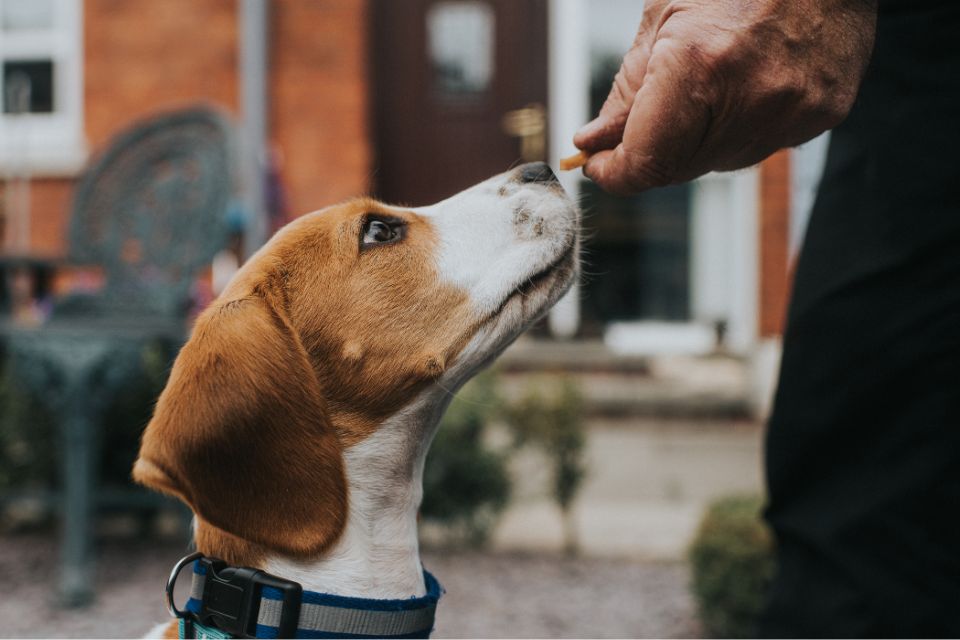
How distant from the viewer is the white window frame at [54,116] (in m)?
7.80

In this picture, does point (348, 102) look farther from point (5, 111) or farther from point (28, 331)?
point (28, 331)

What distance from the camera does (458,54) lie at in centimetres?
808

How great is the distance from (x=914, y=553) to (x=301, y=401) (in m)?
1.24

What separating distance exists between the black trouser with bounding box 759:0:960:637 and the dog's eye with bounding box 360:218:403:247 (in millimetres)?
914

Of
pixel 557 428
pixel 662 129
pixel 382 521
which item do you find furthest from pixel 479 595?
pixel 662 129

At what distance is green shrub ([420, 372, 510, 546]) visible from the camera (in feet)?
14.1

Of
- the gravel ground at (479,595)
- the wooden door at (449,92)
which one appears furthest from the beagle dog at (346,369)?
the wooden door at (449,92)

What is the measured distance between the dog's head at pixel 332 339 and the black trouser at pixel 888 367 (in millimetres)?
596

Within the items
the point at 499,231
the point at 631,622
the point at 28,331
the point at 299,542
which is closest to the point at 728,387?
the point at 631,622

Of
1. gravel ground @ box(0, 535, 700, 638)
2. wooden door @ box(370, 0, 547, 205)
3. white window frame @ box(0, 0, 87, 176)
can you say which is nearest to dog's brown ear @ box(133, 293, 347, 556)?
gravel ground @ box(0, 535, 700, 638)

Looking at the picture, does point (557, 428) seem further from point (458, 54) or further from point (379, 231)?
point (458, 54)

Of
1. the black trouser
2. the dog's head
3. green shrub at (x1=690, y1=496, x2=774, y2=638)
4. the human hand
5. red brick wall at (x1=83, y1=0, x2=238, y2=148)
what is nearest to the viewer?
the human hand

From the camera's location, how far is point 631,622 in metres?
3.83

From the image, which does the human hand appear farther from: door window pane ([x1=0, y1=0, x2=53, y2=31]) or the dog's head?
door window pane ([x1=0, y1=0, x2=53, y2=31])
